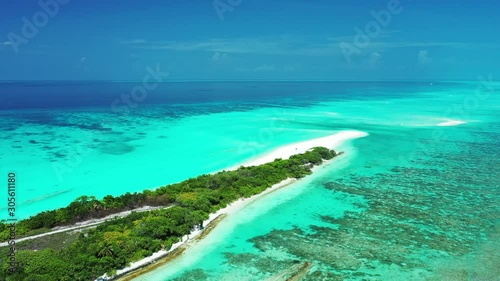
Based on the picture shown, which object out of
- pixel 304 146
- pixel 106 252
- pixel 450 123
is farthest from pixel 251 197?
pixel 450 123

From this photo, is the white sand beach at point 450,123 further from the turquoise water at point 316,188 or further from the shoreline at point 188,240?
the shoreline at point 188,240

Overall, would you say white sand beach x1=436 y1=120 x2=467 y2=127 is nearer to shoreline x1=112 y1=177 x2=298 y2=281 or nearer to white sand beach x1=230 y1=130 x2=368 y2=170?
white sand beach x1=230 y1=130 x2=368 y2=170

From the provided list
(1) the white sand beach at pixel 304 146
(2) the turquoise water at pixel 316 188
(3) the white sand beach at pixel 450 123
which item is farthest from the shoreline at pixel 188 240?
(3) the white sand beach at pixel 450 123

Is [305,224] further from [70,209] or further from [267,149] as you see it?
[267,149]

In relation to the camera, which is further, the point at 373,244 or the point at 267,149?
the point at 267,149

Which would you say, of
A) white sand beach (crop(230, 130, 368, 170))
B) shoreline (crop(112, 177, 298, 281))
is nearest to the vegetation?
shoreline (crop(112, 177, 298, 281))

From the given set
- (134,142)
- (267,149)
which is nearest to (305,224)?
(267,149)

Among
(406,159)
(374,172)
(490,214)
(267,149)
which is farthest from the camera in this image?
(267,149)
